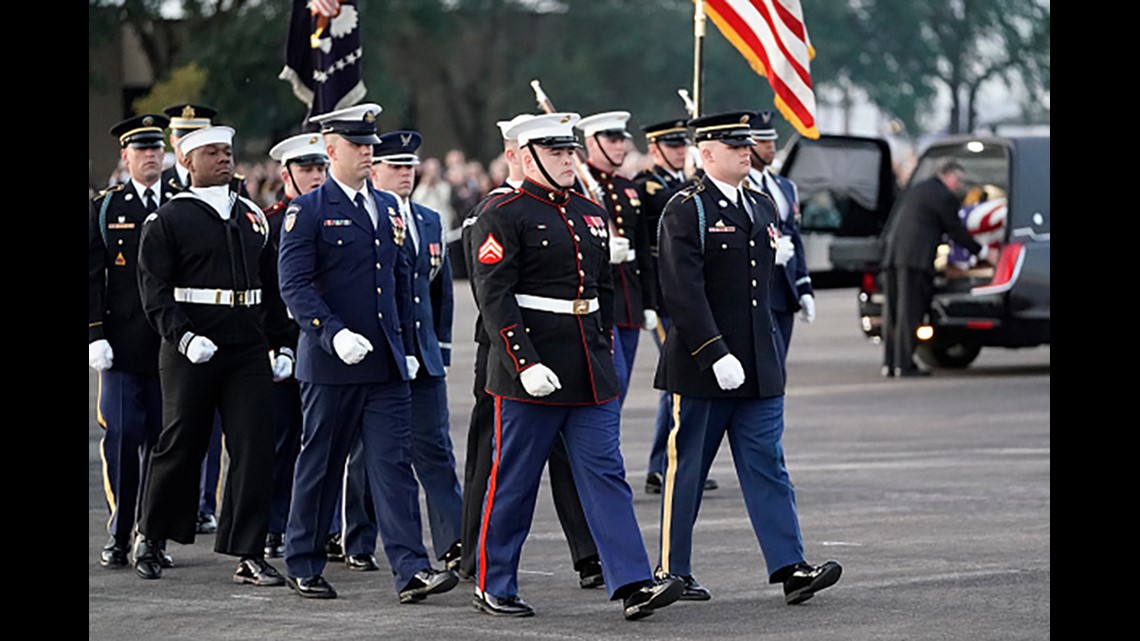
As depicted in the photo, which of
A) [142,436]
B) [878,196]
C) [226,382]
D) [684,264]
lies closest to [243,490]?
[226,382]

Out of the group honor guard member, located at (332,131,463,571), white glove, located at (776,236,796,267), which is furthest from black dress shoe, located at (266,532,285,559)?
white glove, located at (776,236,796,267)

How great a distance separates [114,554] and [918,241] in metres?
10.2

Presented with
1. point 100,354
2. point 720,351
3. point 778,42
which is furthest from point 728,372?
point 778,42

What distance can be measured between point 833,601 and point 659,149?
4462 millimetres

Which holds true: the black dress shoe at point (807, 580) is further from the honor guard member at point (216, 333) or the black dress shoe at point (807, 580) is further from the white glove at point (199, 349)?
the white glove at point (199, 349)

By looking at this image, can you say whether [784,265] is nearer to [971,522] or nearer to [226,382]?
[971,522]

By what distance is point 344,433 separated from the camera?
9.26 metres

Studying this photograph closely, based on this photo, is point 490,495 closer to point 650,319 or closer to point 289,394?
point 289,394

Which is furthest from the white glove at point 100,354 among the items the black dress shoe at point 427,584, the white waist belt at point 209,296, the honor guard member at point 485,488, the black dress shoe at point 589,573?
the black dress shoe at point 589,573

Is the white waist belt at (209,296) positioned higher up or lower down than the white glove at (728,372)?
higher up

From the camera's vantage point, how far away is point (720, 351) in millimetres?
8898

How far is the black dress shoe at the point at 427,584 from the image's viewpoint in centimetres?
891

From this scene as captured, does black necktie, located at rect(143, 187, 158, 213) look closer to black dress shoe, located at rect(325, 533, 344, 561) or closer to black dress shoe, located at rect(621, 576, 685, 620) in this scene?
black dress shoe, located at rect(325, 533, 344, 561)

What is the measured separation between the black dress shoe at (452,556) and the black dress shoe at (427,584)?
0.82 metres
